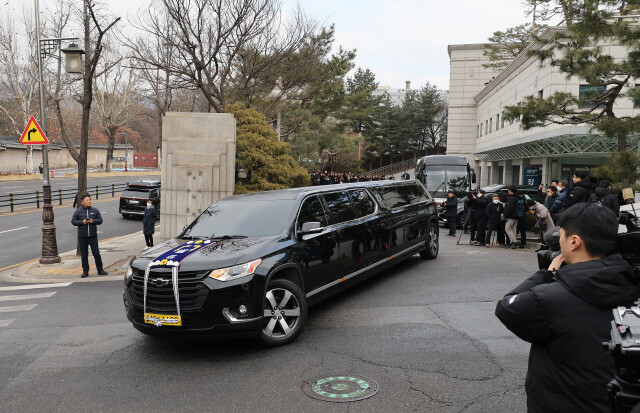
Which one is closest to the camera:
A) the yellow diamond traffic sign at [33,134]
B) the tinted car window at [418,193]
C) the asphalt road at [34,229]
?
the tinted car window at [418,193]

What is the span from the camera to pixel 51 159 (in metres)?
66.6

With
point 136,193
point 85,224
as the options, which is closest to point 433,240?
point 85,224

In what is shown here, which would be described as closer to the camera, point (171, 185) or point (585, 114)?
point (171, 185)

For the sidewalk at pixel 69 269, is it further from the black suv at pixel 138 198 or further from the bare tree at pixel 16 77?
the bare tree at pixel 16 77

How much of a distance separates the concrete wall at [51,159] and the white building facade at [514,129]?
47.9m

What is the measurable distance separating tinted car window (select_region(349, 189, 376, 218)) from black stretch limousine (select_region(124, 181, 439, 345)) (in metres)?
0.02

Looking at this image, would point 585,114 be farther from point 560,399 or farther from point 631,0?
point 560,399

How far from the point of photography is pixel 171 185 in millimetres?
12500

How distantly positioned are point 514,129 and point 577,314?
34.8 metres

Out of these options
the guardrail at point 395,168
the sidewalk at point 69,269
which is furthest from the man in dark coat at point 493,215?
the guardrail at point 395,168


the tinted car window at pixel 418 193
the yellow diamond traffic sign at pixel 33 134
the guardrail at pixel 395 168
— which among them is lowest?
the tinted car window at pixel 418 193

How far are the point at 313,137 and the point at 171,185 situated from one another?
2069 centimetres

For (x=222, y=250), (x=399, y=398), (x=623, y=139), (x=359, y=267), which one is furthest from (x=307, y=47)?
(x=399, y=398)

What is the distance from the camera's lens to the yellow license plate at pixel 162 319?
530 centimetres
